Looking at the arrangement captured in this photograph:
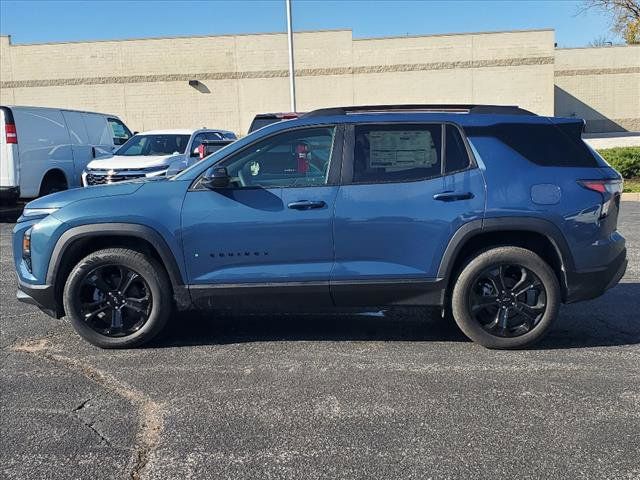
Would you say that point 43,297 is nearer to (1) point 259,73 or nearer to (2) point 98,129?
(2) point 98,129

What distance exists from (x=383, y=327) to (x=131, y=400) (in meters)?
2.33

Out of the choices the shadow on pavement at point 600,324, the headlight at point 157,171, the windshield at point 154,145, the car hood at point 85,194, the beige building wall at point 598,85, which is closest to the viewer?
the car hood at point 85,194

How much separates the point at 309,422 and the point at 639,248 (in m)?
6.63

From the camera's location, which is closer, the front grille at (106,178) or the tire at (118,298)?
the tire at (118,298)

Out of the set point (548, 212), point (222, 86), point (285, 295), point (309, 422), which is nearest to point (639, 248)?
point (548, 212)

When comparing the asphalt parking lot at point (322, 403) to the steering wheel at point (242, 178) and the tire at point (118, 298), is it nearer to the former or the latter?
the tire at point (118, 298)

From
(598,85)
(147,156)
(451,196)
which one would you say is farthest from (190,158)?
(598,85)

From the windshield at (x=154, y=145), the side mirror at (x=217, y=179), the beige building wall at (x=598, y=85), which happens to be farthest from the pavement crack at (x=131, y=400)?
the beige building wall at (x=598, y=85)

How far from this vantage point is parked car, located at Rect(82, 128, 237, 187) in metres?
12.3

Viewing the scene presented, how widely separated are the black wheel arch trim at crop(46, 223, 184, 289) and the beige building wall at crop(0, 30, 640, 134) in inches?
1147

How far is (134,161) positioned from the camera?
1258cm

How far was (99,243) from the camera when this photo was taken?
508 centimetres

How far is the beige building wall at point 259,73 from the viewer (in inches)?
1294

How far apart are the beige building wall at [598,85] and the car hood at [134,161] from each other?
121 feet
